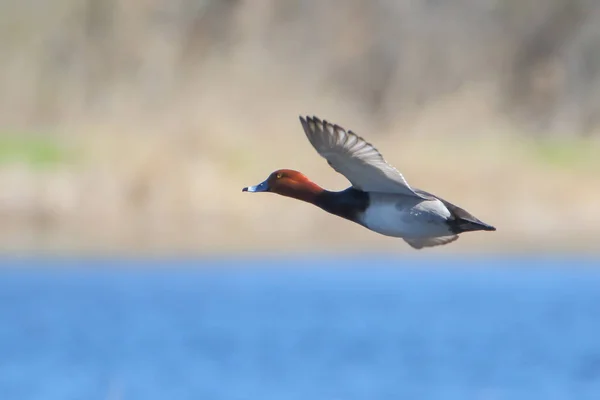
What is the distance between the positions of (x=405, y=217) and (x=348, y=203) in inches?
11.3

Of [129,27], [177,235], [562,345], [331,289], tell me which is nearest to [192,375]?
[562,345]

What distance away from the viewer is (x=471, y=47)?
29.4 m

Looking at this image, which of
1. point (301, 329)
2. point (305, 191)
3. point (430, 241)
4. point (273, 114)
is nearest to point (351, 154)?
point (305, 191)

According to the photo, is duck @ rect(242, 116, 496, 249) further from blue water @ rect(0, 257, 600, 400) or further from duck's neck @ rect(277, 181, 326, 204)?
blue water @ rect(0, 257, 600, 400)

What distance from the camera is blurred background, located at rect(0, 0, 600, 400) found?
1356 centimetres

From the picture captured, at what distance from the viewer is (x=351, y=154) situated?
633 centimetres

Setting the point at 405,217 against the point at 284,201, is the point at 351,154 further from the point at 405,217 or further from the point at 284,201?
the point at 284,201

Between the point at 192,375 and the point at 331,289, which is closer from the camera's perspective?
the point at 192,375

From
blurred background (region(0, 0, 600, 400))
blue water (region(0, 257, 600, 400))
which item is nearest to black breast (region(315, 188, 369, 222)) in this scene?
blue water (region(0, 257, 600, 400))

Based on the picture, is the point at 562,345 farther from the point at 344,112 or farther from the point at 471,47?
the point at 471,47

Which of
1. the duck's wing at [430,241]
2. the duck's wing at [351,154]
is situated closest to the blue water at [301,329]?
the duck's wing at [430,241]

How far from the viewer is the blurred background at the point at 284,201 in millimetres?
13562

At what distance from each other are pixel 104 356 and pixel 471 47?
1730 centimetres

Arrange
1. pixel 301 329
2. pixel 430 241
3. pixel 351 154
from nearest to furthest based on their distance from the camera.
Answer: pixel 351 154 < pixel 430 241 < pixel 301 329
